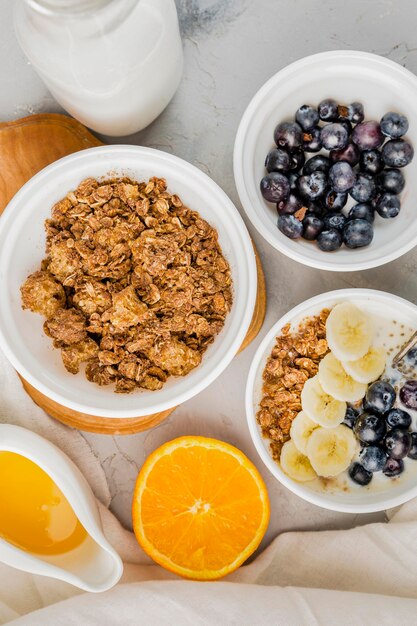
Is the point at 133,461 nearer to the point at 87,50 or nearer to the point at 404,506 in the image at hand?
the point at 404,506

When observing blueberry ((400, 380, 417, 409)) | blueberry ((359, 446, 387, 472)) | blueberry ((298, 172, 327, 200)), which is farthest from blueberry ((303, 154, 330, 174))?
blueberry ((359, 446, 387, 472))

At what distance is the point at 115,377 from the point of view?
122cm

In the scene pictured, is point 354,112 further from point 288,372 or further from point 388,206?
point 288,372

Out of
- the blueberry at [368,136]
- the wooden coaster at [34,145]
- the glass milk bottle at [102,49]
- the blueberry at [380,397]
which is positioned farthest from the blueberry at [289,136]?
the blueberry at [380,397]

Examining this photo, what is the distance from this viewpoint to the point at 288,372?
53.5 inches

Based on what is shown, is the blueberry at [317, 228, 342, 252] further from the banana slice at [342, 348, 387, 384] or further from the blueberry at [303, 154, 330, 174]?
the banana slice at [342, 348, 387, 384]

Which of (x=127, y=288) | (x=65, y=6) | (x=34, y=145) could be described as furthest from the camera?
(x=34, y=145)

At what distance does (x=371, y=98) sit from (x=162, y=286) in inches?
22.9

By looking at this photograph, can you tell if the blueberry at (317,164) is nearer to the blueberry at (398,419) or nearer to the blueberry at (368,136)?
the blueberry at (368,136)

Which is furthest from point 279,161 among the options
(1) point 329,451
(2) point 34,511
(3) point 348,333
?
(2) point 34,511

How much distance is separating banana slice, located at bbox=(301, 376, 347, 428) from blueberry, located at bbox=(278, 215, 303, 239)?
298 mm

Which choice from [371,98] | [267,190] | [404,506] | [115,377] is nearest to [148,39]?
[267,190]

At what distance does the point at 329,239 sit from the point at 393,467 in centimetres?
49

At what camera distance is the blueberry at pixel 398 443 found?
1.32m
